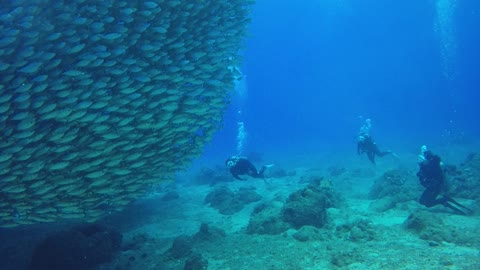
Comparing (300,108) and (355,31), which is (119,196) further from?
(300,108)

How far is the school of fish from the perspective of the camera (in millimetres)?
5512

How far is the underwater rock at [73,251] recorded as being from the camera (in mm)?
7160

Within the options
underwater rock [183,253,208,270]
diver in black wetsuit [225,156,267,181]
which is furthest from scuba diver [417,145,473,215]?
underwater rock [183,253,208,270]

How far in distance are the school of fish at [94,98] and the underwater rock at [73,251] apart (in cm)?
112

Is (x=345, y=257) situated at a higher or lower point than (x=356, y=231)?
higher

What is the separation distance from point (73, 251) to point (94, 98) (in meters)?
3.34

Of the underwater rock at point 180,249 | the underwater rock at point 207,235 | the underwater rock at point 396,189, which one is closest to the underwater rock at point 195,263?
the underwater rock at point 180,249

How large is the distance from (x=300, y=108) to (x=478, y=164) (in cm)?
15348

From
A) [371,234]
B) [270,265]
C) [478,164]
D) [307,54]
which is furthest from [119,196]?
[307,54]

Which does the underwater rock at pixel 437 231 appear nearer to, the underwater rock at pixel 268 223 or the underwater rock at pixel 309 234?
the underwater rock at pixel 309 234

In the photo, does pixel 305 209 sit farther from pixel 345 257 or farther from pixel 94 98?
pixel 94 98

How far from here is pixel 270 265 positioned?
22.1 feet

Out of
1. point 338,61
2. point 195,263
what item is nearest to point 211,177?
point 195,263

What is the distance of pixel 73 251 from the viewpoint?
24.0 ft
